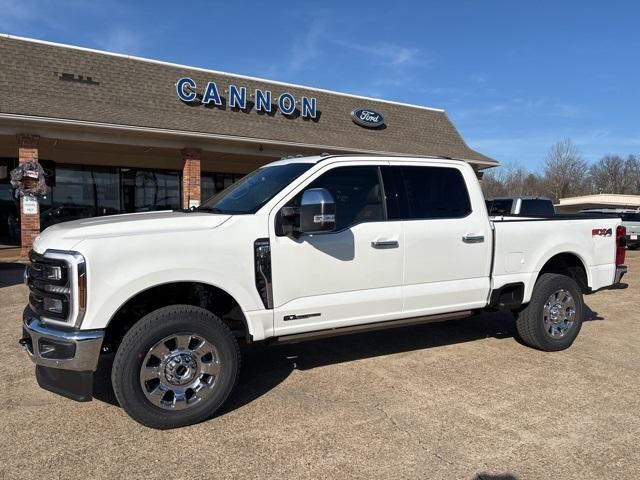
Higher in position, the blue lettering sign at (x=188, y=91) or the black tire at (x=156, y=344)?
the blue lettering sign at (x=188, y=91)

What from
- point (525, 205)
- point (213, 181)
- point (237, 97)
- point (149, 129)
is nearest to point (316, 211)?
point (149, 129)

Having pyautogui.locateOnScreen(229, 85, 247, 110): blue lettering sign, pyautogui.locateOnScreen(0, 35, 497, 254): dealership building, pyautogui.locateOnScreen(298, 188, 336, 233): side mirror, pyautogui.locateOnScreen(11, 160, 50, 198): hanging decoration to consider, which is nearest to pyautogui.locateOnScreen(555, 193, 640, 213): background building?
pyautogui.locateOnScreen(0, 35, 497, 254): dealership building

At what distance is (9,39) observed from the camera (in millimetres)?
13992

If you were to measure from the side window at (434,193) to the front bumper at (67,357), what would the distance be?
9.06 feet

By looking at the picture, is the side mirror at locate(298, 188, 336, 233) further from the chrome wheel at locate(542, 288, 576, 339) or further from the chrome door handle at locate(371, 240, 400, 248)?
the chrome wheel at locate(542, 288, 576, 339)

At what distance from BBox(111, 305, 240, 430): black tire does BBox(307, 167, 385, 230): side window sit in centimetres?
133

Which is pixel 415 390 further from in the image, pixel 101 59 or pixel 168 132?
pixel 101 59

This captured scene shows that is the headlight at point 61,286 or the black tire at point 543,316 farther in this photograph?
the black tire at point 543,316

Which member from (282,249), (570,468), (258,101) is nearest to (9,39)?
(258,101)

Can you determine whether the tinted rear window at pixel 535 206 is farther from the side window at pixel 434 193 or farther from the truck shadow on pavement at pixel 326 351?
the side window at pixel 434 193

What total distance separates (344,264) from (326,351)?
5.33 ft

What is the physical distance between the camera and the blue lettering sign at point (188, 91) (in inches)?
634

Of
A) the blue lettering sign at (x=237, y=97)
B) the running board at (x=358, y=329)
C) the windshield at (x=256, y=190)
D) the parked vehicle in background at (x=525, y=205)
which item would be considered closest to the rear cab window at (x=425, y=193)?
the windshield at (x=256, y=190)

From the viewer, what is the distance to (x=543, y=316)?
5.62 m
